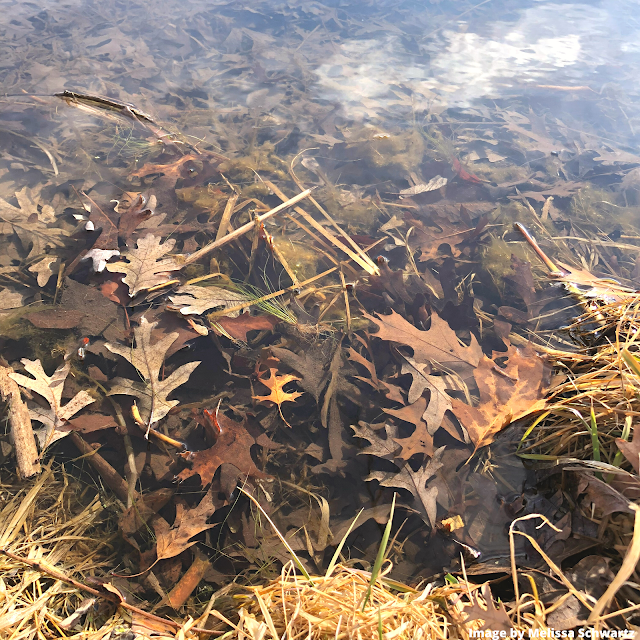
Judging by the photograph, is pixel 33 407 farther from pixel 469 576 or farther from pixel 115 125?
pixel 115 125

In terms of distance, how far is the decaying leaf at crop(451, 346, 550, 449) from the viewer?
192 centimetres

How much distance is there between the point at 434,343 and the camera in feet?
7.38

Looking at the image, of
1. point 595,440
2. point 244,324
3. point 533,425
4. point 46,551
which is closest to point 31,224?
point 244,324

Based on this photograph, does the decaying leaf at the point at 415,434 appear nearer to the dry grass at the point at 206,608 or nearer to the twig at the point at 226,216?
the dry grass at the point at 206,608

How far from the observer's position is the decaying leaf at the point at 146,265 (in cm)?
228

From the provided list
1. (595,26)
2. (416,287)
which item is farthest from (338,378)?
(595,26)

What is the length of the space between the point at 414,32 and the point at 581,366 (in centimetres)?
546

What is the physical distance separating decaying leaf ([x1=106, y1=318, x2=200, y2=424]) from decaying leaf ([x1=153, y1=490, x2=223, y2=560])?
17.1 inches

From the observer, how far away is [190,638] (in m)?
1.45

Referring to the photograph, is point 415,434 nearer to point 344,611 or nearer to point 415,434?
point 415,434

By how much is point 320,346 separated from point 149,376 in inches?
34.3

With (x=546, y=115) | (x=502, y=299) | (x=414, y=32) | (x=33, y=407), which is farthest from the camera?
(x=414, y=32)

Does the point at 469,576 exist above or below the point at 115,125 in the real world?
below

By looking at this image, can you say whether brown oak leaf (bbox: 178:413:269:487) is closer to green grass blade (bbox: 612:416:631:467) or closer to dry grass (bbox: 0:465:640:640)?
dry grass (bbox: 0:465:640:640)
